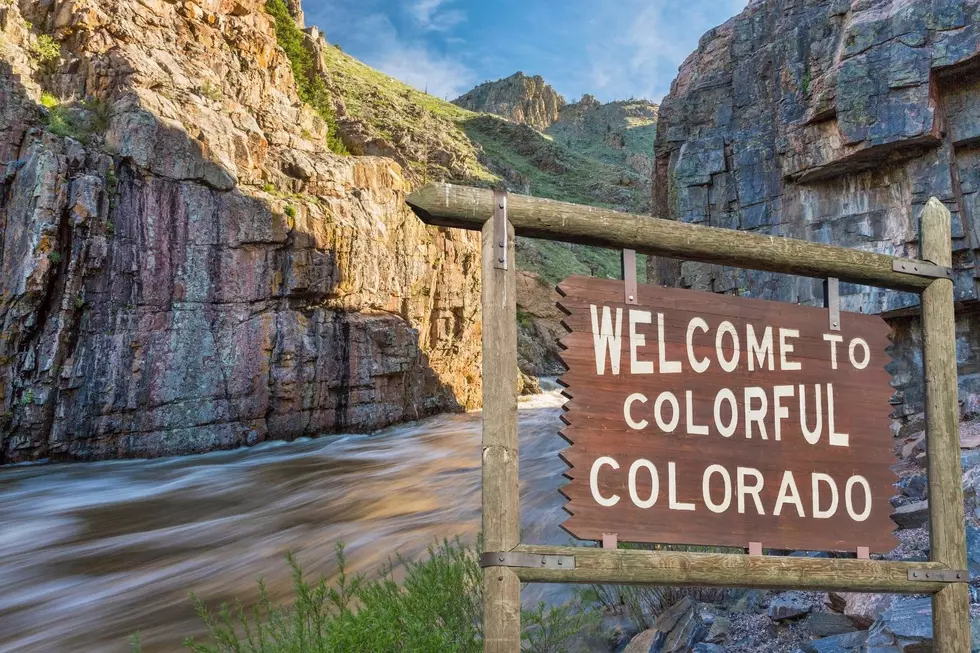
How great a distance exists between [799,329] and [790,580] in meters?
0.94

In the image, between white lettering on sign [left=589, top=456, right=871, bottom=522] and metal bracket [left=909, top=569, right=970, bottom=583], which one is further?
metal bracket [left=909, top=569, right=970, bottom=583]

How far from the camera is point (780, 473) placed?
2578 mm

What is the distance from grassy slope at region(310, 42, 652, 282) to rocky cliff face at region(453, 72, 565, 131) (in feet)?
84.3

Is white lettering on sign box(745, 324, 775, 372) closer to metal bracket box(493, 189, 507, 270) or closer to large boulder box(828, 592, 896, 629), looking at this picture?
metal bracket box(493, 189, 507, 270)

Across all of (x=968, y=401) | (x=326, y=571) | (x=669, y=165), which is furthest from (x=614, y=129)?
(x=326, y=571)

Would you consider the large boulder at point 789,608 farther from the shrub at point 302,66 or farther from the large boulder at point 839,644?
the shrub at point 302,66

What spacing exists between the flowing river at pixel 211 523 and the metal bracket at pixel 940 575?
3.73 metres

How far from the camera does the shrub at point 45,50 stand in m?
18.1

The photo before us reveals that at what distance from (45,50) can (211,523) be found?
47.0 feet

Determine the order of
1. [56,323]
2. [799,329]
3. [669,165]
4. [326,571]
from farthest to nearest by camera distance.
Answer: [669,165] → [56,323] → [326,571] → [799,329]

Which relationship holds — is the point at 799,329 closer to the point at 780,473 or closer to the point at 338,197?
the point at 780,473

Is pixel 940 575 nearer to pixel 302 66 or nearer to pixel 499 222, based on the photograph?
pixel 499 222

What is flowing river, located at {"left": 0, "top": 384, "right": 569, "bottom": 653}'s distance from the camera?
7.09 metres

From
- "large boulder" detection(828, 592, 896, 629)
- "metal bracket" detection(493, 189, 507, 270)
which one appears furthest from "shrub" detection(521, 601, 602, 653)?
"metal bracket" detection(493, 189, 507, 270)
